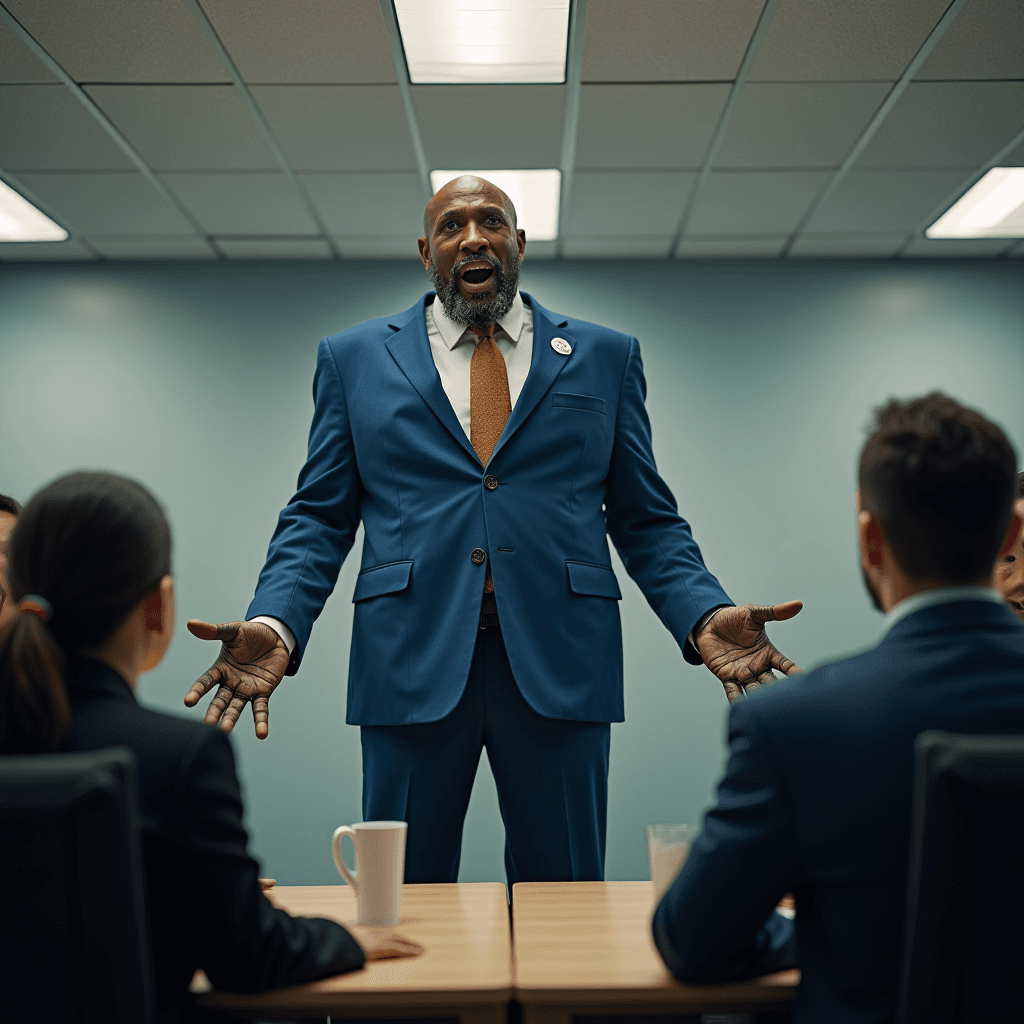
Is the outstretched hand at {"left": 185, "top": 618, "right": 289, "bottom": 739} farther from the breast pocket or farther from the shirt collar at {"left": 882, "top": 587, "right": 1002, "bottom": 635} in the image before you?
the shirt collar at {"left": 882, "top": 587, "right": 1002, "bottom": 635}

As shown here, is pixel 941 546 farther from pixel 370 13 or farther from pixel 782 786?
pixel 370 13

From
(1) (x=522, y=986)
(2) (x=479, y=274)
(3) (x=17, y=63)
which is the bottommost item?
(1) (x=522, y=986)

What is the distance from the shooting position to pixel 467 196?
1887 millimetres

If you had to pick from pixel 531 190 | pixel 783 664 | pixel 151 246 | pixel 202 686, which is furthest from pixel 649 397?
pixel 202 686

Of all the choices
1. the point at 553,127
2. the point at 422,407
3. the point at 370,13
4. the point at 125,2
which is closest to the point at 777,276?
the point at 553,127

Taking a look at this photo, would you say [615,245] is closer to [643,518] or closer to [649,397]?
[649,397]

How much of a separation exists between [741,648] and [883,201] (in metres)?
3.36

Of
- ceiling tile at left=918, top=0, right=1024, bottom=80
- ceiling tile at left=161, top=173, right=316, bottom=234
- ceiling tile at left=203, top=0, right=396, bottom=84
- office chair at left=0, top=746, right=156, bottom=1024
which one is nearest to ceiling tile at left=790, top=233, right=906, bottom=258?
ceiling tile at left=918, top=0, right=1024, bottom=80

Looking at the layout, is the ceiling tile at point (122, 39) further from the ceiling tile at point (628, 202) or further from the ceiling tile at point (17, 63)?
the ceiling tile at point (628, 202)

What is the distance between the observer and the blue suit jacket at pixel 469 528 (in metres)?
1.57

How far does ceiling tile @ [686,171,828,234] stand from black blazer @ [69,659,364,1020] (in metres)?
3.67

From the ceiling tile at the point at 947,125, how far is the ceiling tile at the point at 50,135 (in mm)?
3035

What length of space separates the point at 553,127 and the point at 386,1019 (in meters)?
3.37

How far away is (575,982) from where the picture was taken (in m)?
0.81
